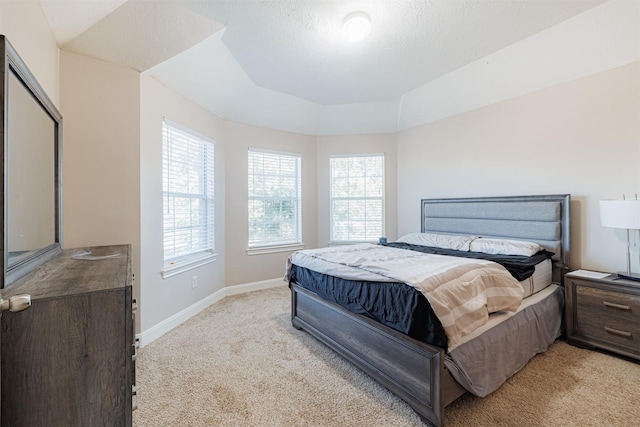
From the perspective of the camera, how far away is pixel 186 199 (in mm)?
3287

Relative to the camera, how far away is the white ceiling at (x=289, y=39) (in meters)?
2.20

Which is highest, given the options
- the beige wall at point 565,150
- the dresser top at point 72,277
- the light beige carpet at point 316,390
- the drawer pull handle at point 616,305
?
the beige wall at point 565,150

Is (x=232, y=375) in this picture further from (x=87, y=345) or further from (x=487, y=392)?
(x=487, y=392)

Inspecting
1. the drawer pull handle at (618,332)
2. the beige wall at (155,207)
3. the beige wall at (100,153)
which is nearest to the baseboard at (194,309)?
the beige wall at (155,207)

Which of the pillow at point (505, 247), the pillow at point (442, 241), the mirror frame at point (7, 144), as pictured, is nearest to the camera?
the mirror frame at point (7, 144)

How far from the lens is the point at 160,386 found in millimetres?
1975

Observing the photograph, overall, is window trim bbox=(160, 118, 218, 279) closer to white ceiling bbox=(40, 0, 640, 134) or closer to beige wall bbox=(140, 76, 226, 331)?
beige wall bbox=(140, 76, 226, 331)

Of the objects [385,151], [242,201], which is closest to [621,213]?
[385,151]

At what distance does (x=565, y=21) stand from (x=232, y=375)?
4.08m

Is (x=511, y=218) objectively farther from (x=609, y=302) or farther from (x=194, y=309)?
(x=194, y=309)

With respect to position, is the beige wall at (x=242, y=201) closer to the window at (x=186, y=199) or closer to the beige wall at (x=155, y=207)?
the window at (x=186, y=199)

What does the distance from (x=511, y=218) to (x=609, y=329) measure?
129cm

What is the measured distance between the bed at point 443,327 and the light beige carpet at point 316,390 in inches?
4.4

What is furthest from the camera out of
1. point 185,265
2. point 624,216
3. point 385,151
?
point 385,151
